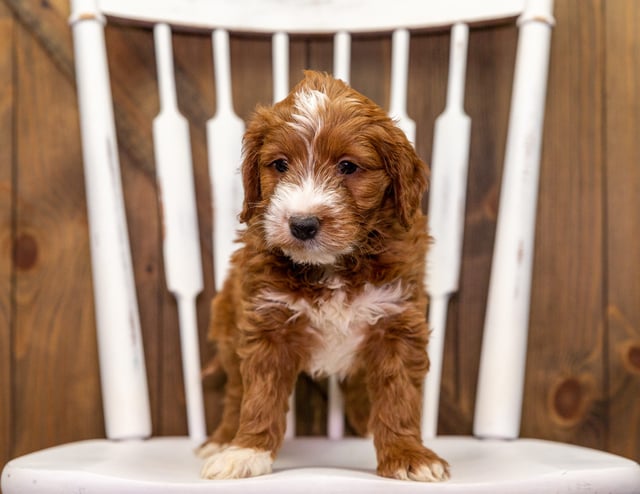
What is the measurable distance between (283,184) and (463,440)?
1.76ft

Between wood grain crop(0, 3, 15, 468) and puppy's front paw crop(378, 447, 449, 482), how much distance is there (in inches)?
30.7

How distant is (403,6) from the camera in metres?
1.28

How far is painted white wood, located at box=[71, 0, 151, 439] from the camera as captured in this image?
3.82 feet

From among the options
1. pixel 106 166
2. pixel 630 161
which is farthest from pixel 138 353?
pixel 630 161

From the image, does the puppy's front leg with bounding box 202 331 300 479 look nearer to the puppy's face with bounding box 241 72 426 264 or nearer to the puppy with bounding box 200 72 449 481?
the puppy with bounding box 200 72 449 481

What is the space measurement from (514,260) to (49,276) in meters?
0.84


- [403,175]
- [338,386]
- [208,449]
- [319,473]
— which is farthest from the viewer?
[338,386]

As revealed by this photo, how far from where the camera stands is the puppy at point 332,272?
2.99ft

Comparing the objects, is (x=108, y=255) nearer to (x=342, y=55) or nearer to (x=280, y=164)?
(x=280, y=164)

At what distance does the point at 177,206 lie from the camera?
4.17ft

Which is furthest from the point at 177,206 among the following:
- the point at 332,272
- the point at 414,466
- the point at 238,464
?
the point at 414,466

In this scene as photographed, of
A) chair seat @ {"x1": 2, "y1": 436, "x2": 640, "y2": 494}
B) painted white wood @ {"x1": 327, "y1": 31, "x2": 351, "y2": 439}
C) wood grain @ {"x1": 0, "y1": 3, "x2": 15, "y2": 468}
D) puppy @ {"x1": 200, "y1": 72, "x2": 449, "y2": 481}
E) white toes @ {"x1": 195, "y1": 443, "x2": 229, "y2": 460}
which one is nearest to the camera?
chair seat @ {"x1": 2, "y1": 436, "x2": 640, "y2": 494}

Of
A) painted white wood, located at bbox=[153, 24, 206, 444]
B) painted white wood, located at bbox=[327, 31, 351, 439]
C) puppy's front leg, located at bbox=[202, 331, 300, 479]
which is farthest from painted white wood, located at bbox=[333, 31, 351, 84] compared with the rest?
puppy's front leg, located at bbox=[202, 331, 300, 479]

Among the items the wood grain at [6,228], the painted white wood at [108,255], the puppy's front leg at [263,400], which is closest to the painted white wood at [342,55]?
the painted white wood at [108,255]
